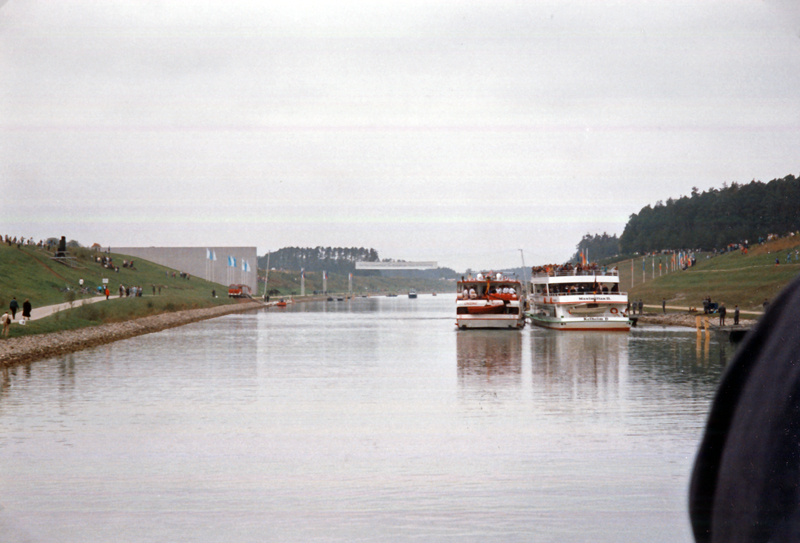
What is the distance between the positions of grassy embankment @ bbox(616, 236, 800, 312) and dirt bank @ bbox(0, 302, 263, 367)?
49.2 meters

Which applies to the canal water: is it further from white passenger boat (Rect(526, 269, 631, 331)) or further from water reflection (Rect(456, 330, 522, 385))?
white passenger boat (Rect(526, 269, 631, 331))

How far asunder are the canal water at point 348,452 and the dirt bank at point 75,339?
17.6ft

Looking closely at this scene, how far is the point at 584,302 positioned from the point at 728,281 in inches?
1099

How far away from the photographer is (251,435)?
694 inches

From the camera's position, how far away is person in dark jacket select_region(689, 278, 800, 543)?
1350 millimetres

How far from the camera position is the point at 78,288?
9312 cm

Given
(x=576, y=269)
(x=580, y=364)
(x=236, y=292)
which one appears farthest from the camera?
(x=236, y=292)

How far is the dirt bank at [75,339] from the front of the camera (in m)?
39.8

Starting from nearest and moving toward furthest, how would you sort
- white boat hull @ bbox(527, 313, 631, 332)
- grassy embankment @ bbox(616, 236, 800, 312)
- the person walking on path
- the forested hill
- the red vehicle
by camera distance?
the person walking on path
white boat hull @ bbox(527, 313, 631, 332)
grassy embankment @ bbox(616, 236, 800, 312)
the forested hill
the red vehicle

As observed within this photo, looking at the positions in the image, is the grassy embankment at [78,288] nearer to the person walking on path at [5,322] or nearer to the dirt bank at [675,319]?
the person walking on path at [5,322]

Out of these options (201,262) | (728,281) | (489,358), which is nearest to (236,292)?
(201,262)

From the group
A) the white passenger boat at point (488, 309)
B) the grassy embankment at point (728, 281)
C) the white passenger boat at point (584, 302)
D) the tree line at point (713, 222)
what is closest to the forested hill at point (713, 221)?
the tree line at point (713, 222)

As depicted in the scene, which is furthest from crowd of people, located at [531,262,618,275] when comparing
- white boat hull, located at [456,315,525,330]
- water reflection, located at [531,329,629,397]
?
water reflection, located at [531,329,629,397]

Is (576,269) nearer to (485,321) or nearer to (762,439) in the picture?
(485,321)
